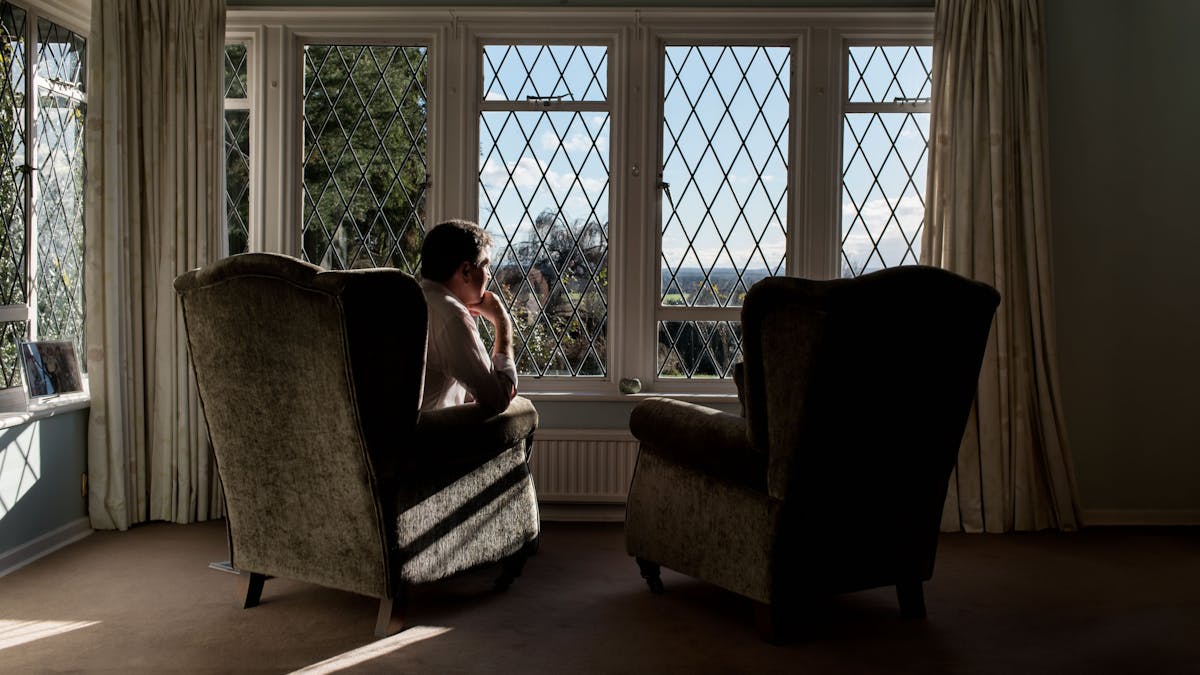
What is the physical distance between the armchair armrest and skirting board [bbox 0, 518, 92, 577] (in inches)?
84.8

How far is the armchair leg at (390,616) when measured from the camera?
260 centimetres

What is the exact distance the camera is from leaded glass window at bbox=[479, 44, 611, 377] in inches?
165

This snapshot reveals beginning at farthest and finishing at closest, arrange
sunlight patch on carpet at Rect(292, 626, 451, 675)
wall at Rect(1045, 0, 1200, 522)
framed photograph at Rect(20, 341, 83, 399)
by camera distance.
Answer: wall at Rect(1045, 0, 1200, 522), framed photograph at Rect(20, 341, 83, 399), sunlight patch on carpet at Rect(292, 626, 451, 675)

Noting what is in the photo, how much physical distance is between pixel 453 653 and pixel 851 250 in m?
2.58

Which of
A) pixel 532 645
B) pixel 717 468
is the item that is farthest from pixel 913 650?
pixel 532 645

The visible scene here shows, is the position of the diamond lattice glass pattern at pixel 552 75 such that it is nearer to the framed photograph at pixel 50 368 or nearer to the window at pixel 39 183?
the window at pixel 39 183

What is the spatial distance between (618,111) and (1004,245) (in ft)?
5.59

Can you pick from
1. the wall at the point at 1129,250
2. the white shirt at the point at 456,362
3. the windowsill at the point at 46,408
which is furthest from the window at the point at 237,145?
the wall at the point at 1129,250

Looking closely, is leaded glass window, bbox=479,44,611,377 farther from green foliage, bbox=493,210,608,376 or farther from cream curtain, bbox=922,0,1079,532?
cream curtain, bbox=922,0,1079,532

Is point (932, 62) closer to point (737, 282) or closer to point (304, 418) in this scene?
point (737, 282)

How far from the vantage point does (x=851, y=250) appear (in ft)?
13.8

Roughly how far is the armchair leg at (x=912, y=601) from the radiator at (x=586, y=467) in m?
1.47

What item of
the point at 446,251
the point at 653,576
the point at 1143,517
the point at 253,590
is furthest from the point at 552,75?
the point at 1143,517

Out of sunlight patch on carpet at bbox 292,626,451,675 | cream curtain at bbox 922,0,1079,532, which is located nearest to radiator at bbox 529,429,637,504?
cream curtain at bbox 922,0,1079,532
